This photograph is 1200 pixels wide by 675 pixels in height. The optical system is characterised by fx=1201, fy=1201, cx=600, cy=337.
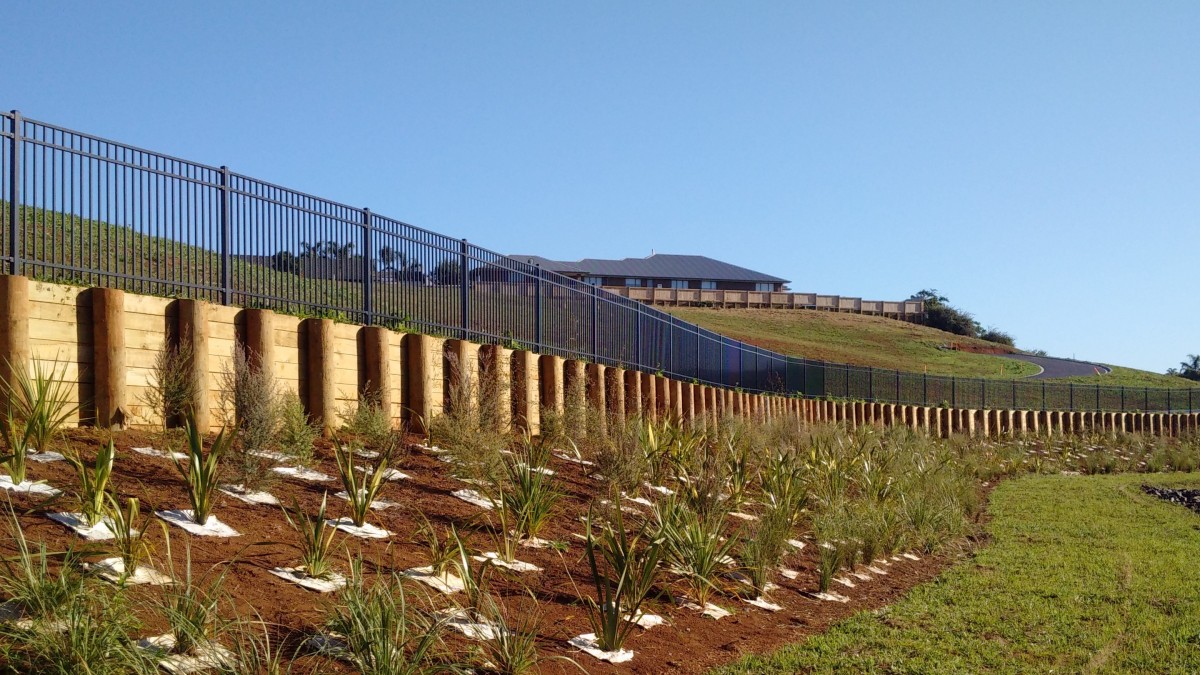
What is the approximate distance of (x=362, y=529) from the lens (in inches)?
315

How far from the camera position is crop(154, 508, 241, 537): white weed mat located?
7.11 metres

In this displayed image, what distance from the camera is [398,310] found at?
14180mm

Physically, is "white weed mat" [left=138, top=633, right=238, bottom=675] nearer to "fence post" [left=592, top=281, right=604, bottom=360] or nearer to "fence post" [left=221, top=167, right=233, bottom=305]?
"fence post" [left=221, top=167, right=233, bottom=305]

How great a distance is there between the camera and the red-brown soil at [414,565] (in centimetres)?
637

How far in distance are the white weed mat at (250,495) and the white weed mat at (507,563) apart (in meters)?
1.46

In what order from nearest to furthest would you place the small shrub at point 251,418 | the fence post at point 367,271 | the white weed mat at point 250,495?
the white weed mat at point 250,495
the small shrub at point 251,418
the fence post at point 367,271

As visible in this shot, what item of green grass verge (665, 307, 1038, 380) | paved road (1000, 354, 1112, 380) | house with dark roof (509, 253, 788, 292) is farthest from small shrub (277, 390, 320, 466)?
house with dark roof (509, 253, 788, 292)

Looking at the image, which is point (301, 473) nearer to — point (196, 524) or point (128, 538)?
point (196, 524)

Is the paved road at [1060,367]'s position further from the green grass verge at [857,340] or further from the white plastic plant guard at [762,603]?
the white plastic plant guard at [762,603]

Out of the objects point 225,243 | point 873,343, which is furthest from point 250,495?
point 873,343

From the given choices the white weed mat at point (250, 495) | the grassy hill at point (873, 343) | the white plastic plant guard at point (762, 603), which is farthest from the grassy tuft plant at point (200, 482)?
the grassy hill at point (873, 343)

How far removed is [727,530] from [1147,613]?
3637 mm

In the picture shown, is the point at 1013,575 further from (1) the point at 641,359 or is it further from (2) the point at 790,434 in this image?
(1) the point at 641,359

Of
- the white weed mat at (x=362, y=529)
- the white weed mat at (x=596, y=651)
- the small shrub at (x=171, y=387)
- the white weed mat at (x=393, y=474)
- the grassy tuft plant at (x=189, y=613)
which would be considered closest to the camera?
the grassy tuft plant at (x=189, y=613)
